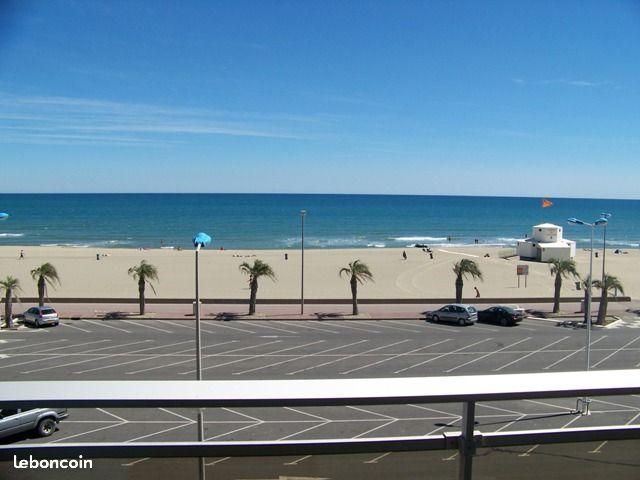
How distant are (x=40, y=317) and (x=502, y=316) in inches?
906

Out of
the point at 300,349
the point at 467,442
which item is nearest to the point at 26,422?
the point at 467,442

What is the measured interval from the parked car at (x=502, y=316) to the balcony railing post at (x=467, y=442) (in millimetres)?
28602

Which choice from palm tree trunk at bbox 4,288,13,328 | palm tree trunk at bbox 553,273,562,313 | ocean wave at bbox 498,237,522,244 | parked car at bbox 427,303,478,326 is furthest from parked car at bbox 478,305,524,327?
ocean wave at bbox 498,237,522,244

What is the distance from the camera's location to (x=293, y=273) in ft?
161

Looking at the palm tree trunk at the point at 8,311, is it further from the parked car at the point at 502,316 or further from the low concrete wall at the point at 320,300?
the parked car at the point at 502,316

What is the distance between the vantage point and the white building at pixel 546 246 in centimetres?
5531

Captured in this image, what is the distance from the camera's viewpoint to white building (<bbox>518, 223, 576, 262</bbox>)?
181ft

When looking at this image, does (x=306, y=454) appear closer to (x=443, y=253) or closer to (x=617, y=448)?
(x=617, y=448)

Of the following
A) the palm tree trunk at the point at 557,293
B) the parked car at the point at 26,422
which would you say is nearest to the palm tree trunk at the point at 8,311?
the parked car at the point at 26,422

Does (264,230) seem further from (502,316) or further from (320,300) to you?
(502,316)

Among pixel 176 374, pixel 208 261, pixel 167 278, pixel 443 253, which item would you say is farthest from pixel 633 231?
pixel 176 374

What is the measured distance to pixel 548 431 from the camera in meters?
2.24

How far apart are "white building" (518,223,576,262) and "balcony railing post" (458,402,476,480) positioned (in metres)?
56.8

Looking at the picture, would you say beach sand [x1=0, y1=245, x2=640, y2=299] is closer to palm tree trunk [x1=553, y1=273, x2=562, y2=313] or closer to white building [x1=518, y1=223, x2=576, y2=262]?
white building [x1=518, y1=223, x2=576, y2=262]
